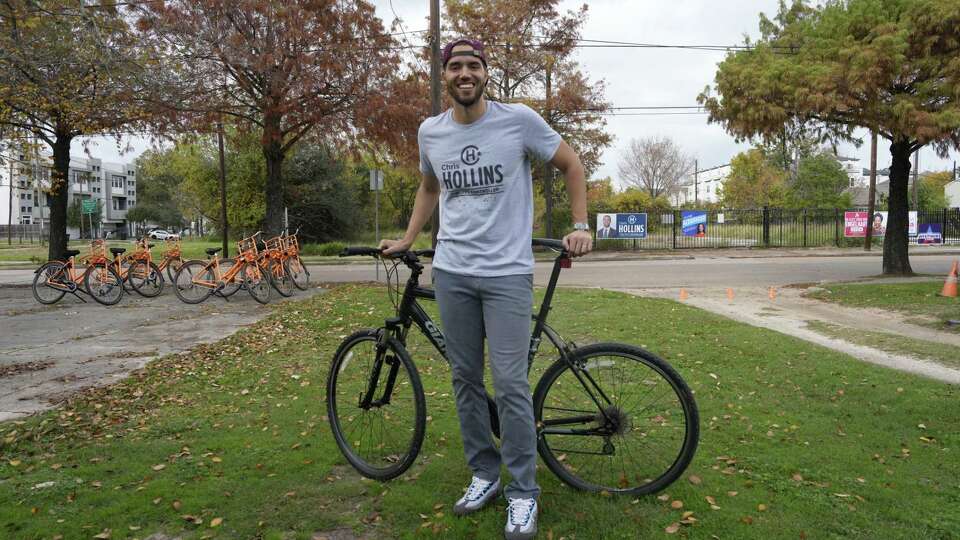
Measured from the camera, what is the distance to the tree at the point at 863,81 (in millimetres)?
13242

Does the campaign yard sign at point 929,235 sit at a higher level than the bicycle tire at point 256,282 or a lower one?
higher

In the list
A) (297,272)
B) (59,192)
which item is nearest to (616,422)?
(297,272)

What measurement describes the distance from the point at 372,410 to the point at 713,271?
16.9 metres

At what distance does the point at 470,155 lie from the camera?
2854mm

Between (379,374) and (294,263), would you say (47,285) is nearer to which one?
(294,263)

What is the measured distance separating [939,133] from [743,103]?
3.82m

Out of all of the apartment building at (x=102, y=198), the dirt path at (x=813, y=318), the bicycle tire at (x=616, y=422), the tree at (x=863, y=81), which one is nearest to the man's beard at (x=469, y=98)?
the bicycle tire at (x=616, y=422)

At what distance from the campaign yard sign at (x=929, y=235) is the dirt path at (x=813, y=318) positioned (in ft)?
65.4

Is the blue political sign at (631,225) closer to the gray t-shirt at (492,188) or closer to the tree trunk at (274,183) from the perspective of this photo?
the tree trunk at (274,183)

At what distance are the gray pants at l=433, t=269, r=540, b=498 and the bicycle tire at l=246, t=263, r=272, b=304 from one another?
986 cm

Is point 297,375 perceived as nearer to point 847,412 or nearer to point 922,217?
point 847,412

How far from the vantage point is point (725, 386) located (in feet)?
17.6

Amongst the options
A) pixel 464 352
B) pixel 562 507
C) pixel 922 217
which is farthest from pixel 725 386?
pixel 922 217

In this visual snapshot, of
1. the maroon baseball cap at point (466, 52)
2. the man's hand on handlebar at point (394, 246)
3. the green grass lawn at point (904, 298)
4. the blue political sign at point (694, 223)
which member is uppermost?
the blue political sign at point (694, 223)
